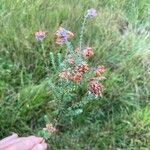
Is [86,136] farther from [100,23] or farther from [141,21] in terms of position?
[141,21]

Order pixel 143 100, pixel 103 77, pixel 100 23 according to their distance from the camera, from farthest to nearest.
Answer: pixel 100 23 → pixel 143 100 → pixel 103 77

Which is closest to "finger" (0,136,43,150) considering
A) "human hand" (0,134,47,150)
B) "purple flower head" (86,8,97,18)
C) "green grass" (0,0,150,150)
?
"human hand" (0,134,47,150)

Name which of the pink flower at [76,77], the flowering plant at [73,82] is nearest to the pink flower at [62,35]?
the flowering plant at [73,82]

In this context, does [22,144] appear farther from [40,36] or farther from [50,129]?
[40,36]

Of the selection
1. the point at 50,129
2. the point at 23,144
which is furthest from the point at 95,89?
the point at 23,144

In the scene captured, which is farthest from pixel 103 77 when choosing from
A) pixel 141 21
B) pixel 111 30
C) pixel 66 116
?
pixel 141 21

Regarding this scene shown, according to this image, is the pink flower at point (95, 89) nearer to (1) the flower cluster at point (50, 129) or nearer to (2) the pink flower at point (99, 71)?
(2) the pink flower at point (99, 71)
